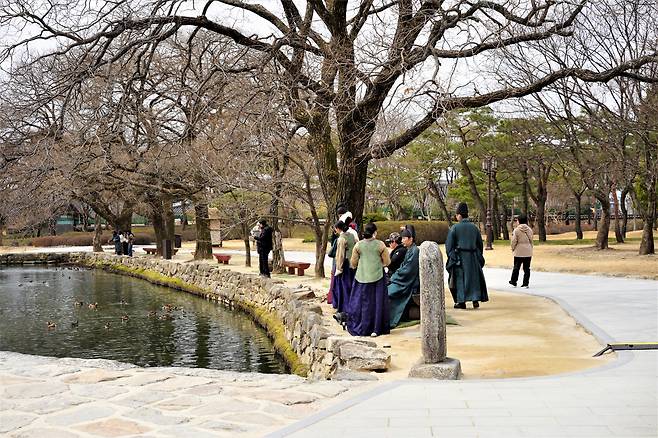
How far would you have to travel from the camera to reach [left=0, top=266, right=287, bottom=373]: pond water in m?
13.6

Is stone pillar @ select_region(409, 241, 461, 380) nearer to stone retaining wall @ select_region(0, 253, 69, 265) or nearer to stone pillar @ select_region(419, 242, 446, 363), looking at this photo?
stone pillar @ select_region(419, 242, 446, 363)

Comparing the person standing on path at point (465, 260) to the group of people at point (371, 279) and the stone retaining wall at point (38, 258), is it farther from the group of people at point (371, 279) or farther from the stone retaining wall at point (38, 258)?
the stone retaining wall at point (38, 258)

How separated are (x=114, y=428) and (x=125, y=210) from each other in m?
34.2

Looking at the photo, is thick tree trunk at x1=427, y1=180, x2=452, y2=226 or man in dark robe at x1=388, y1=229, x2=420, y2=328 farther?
thick tree trunk at x1=427, y1=180, x2=452, y2=226

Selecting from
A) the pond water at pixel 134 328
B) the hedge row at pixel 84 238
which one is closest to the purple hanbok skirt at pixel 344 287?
the pond water at pixel 134 328

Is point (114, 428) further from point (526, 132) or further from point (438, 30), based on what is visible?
point (526, 132)

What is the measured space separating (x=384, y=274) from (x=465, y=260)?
288 centimetres

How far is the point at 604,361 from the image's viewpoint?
325 inches

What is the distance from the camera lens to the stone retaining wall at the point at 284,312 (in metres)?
8.37

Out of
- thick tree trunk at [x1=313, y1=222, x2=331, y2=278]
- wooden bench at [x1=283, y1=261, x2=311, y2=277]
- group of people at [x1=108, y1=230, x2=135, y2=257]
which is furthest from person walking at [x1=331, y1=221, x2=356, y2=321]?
group of people at [x1=108, y1=230, x2=135, y2=257]

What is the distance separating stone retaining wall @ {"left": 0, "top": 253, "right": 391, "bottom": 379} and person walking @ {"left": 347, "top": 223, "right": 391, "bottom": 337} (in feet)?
2.20

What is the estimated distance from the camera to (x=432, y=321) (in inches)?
296

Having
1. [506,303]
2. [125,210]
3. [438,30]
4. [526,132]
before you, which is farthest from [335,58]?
[125,210]

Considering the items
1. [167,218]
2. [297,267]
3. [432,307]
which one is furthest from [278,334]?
[167,218]
